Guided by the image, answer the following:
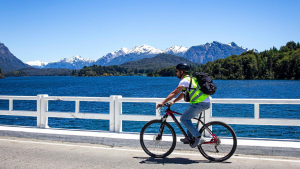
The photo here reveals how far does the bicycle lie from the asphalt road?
6.6 inches

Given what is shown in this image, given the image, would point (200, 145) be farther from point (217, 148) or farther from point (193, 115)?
point (193, 115)

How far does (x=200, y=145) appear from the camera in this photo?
239 inches

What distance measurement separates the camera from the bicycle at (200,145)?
19.8 feet

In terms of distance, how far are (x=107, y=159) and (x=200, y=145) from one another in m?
2.04

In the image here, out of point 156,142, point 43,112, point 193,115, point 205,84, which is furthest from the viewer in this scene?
point 43,112

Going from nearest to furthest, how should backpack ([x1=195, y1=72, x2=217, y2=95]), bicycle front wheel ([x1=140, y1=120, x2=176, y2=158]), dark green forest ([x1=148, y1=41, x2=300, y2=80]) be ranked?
backpack ([x1=195, y1=72, x2=217, y2=95])
bicycle front wheel ([x1=140, y1=120, x2=176, y2=158])
dark green forest ([x1=148, y1=41, x2=300, y2=80])

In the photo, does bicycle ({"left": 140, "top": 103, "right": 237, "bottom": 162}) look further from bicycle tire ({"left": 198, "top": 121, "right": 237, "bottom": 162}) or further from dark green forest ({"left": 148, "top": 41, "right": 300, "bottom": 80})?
dark green forest ({"left": 148, "top": 41, "right": 300, "bottom": 80})

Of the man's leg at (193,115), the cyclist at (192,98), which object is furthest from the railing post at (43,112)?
the man's leg at (193,115)

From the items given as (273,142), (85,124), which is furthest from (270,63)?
(273,142)

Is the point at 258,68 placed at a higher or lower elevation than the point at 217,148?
higher

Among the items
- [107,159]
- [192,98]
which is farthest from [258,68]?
[107,159]

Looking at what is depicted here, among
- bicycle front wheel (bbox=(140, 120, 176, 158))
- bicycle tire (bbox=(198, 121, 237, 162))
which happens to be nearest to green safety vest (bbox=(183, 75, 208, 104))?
bicycle tire (bbox=(198, 121, 237, 162))

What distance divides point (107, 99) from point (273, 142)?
4.63 m

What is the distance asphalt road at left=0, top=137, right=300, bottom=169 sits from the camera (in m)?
5.82
